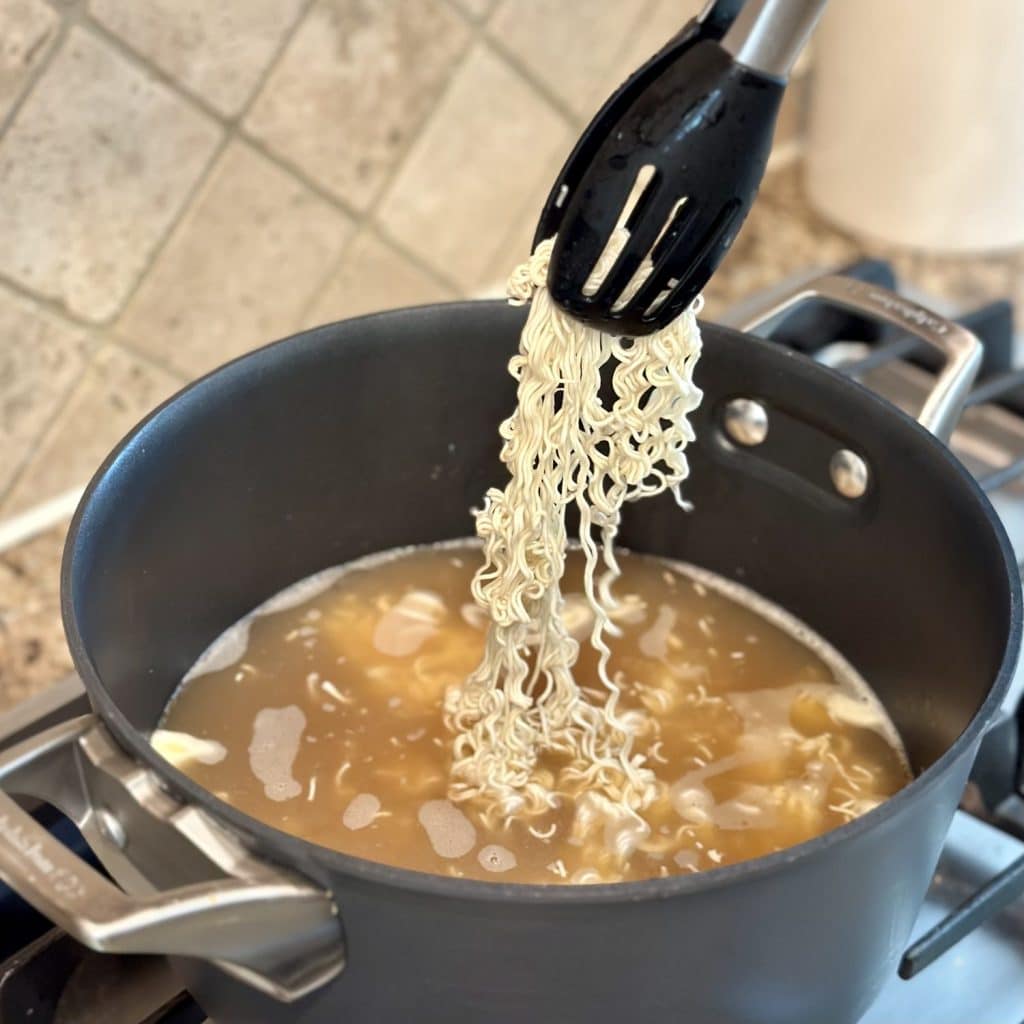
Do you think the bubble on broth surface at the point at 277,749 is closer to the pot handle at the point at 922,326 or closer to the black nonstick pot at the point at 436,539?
the black nonstick pot at the point at 436,539

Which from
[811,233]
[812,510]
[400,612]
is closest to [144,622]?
[400,612]

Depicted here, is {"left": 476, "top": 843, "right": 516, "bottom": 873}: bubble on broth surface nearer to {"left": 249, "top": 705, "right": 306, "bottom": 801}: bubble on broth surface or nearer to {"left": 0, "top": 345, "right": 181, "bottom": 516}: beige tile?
{"left": 249, "top": 705, "right": 306, "bottom": 801}: bubble on broth surface

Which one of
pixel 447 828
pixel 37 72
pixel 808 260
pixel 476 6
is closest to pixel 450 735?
pixel 447 828

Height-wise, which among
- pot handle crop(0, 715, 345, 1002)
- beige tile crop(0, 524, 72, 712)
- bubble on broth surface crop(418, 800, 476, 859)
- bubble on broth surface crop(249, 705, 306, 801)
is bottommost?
beige tile crop(0, 524, 72, 712)

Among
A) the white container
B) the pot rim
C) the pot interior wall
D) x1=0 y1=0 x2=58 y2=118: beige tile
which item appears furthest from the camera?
the white container

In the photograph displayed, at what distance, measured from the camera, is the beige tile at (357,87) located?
112cm

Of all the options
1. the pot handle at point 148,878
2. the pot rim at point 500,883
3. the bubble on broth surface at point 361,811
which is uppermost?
the pot rim at point 500,883

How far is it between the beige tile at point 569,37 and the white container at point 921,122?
231 mm

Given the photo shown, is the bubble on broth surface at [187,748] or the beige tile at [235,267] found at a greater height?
the beige tile at [235,267]

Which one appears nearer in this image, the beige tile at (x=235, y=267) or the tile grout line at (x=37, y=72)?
the tile grout line at (x=37, y=72)

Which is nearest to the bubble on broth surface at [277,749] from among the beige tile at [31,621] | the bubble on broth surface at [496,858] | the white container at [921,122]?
the bubble on broth surface at [496,858]

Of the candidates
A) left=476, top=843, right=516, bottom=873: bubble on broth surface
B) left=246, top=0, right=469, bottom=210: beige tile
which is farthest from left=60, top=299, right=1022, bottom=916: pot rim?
left=246, top=0, right=469, bottom=210: beige tile

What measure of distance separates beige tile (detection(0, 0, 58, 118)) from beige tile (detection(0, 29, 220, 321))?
13 millimetres

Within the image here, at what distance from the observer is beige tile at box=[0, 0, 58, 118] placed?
942mm
